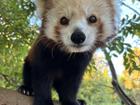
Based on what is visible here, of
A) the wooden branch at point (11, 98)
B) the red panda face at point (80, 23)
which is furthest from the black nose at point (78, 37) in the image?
the wooden branch at point (11, 98)

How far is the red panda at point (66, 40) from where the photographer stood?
100 inches

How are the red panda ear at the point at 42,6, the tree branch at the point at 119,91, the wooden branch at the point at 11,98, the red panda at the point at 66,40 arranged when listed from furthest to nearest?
the tree branch at the point at 119,91
the red panda ear at the point at 42,6
the red panda at the point at 66,40
the wooden branch at the point at 11,98

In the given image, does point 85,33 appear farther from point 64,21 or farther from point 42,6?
point 42,6

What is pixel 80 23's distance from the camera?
2490mm

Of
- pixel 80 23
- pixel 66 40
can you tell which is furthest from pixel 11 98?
pixel 80 23

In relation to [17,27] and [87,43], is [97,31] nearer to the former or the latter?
[87,43]

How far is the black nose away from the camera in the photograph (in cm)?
244

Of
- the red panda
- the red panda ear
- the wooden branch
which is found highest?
the red panda ear

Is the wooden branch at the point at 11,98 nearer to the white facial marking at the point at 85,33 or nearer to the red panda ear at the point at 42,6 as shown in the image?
the white facial marking at the point at 85,33

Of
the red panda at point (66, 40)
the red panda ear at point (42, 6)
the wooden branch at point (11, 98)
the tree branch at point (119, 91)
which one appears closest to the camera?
the wooden branch at point (11, 98)

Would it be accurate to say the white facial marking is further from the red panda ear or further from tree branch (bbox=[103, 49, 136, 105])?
tree branch (bbox=[103, 49, 136, 105])

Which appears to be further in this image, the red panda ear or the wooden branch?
the red panda ear

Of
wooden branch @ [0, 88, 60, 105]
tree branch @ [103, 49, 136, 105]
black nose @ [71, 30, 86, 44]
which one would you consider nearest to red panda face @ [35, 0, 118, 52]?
black nose @ [71, 30, 86, 44]

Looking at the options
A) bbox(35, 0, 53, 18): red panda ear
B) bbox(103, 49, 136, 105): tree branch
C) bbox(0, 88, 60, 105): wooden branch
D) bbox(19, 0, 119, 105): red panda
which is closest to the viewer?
bbox(0, 88, 60, 105): wooden branch
